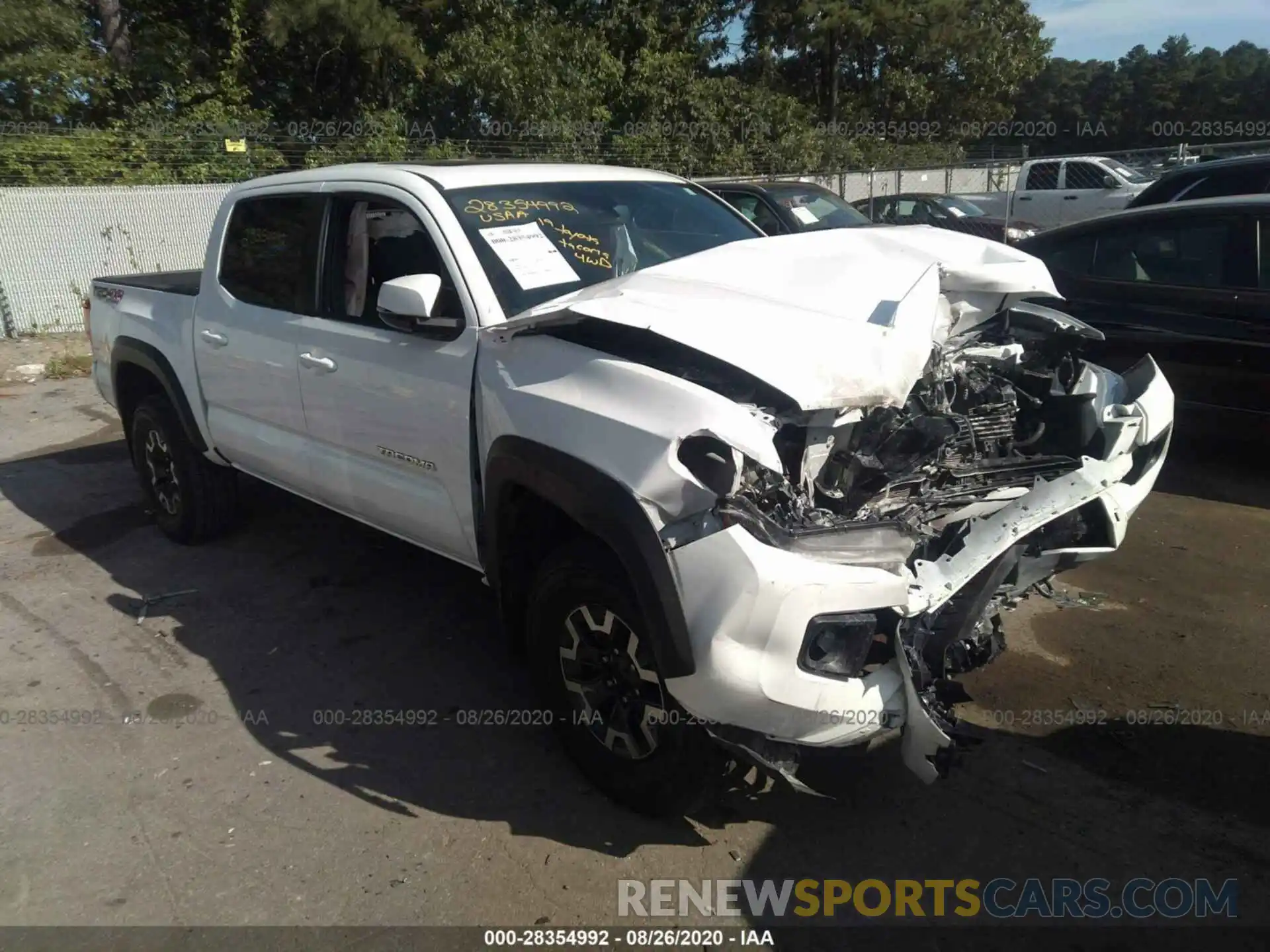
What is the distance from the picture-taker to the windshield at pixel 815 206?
11.1 metres

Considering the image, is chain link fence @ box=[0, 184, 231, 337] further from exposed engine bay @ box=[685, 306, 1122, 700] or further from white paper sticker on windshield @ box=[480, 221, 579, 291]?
exposed engine bay @ box=[685, 306, 1122, 700]

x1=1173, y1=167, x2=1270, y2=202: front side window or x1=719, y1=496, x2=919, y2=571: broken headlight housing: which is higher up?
x1=1173, y1=167, x2=1270, y2=202: front side window

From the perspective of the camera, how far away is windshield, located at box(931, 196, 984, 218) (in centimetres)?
1673

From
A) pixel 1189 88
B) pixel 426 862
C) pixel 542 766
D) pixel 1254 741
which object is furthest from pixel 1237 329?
pixel 1189 88

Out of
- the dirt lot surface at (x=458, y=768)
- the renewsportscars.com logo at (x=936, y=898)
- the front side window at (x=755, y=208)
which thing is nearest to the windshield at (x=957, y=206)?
the front side window at (x=755, y=208)

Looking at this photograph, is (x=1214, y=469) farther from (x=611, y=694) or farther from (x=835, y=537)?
(x=611, y=694)

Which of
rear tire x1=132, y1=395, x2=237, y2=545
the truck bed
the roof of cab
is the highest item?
the roof of cab

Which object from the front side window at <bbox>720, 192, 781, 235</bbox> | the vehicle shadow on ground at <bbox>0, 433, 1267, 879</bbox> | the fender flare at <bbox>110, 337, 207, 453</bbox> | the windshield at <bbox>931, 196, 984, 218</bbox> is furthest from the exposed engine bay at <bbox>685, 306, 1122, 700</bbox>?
the windshield at <bbox>931, 196, 984, 218</bbox>

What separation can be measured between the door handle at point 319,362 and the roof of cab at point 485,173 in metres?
0.79

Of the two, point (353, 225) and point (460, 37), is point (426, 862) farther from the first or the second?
point (460, 37)

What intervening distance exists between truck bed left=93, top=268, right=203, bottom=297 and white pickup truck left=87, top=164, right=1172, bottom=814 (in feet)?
3.02

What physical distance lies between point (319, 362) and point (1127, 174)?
1711 cm

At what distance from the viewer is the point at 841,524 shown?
8.63 feet

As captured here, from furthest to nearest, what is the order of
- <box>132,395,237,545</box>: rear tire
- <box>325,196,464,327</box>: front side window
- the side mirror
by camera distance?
1. <box>132,395,237,545</box>: rear tire
2. <box>325,196,464,327</box>: front side window
3. the side mirror
